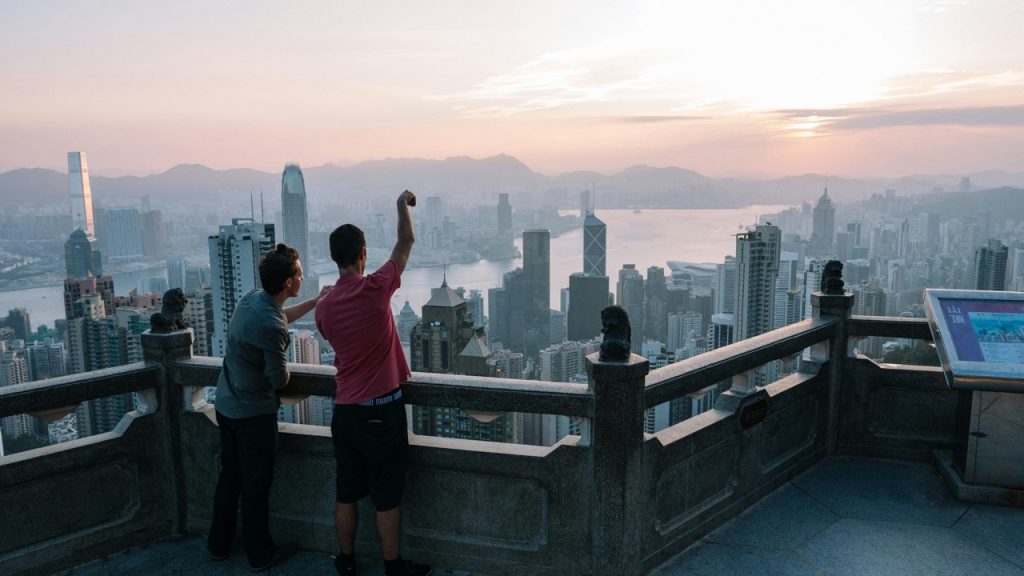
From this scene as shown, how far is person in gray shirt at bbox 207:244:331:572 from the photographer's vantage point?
3.75 m

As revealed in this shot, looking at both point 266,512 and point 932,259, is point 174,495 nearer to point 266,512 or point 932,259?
point 266,512

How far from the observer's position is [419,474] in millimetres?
4031

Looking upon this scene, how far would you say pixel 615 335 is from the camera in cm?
369

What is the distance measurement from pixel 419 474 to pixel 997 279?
19.5 metres

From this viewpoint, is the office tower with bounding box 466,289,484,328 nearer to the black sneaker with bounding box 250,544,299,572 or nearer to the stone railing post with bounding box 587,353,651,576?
the black sneaker with bounding box 250,544,299,572

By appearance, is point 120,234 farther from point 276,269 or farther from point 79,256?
point 276,269

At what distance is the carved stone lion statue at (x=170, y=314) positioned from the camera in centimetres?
449

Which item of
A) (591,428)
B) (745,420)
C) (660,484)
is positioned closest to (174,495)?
(591,428)

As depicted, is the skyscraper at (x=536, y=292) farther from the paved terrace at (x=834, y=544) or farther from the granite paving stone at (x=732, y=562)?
the granite paving stone at (x=732, y=562)

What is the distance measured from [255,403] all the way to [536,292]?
5365 centimetres

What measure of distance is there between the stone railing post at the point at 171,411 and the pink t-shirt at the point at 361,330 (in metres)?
1.50

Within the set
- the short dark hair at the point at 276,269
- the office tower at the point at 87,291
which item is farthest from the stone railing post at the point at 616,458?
the office tower at the point at 87,291

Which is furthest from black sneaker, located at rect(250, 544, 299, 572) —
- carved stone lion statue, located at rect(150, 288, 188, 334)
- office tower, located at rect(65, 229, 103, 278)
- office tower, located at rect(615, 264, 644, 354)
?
office tower, located at rect(615, 264, 644, 354)

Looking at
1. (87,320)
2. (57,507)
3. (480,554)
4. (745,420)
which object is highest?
(745,420)
